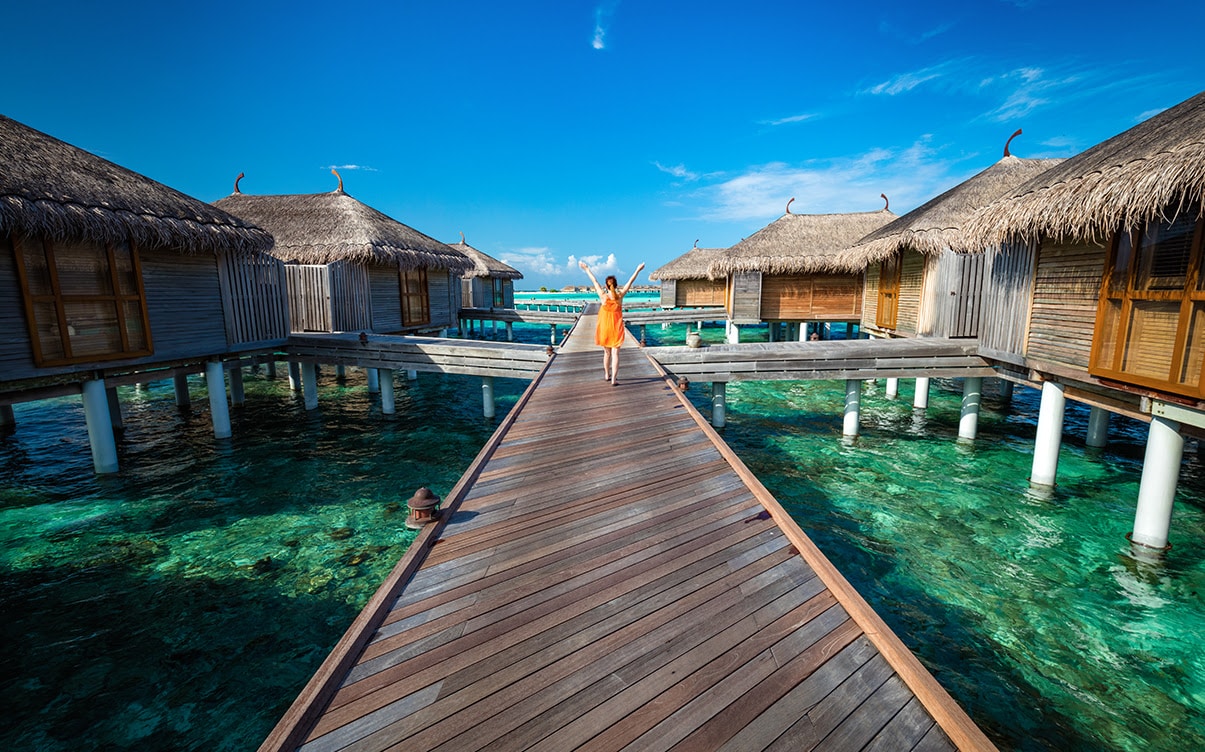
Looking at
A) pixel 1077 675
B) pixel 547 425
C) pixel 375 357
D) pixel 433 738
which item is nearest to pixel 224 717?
pixel 433 738

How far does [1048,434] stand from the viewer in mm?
7586

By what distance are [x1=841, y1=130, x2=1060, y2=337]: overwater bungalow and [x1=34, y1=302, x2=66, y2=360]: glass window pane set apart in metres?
15.4

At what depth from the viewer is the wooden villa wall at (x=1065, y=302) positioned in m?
6.64

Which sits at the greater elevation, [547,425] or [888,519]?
[547,425]

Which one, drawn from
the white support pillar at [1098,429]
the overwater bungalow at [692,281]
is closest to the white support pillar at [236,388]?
the white support pillar at [1098,429]

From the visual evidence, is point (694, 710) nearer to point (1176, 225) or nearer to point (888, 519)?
point (888, 519)

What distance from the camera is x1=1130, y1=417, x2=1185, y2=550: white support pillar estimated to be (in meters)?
5.50

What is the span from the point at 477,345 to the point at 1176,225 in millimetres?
11552

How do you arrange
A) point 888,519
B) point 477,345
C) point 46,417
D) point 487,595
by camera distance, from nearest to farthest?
point 487,595 < point 888,519 < point 477,345 < point 46,417

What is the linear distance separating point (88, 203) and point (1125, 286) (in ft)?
48.9

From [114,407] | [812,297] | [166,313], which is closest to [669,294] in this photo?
[812,297]

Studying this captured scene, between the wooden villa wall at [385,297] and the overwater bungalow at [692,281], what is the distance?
64.1 feet

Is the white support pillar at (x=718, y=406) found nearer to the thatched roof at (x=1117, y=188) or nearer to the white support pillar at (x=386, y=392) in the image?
the thatched roof at (x=1117, y=188)

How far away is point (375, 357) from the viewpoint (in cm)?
1219
